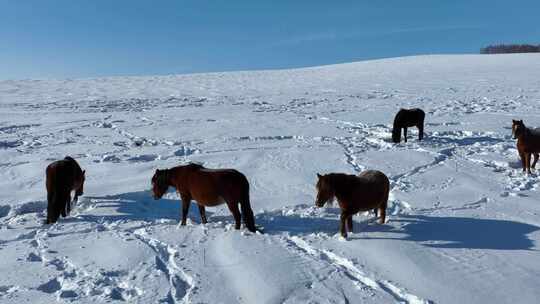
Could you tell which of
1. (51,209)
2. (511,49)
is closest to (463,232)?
(51,209)

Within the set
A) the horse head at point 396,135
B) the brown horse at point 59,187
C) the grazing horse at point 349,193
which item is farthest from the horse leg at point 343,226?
the horse head at point 396,135

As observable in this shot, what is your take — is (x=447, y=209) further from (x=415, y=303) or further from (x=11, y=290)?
(x=11, y=290)

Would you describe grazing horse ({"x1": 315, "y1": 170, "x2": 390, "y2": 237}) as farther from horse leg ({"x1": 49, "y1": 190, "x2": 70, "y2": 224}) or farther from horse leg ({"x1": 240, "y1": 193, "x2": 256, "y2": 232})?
horse leg ({"x1": 49, "y1": 190, "x2": 70, "y2": 224})

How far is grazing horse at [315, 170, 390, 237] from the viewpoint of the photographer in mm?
6582

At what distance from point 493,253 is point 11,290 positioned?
575 cm

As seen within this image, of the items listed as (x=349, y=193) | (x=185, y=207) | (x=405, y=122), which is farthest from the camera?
(x=405, y=122)

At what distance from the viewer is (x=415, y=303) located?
4820 mm

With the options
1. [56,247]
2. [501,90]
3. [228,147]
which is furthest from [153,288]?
[501,90]

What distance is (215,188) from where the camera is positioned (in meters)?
6.97

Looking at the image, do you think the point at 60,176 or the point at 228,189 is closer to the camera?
the point at 228,189

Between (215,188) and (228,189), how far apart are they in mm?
210

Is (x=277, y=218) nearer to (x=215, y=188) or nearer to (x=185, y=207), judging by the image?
(x=215, y=188)

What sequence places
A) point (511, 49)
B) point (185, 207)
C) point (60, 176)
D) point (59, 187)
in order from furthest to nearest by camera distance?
point (511, 49)
point (60, 176)
point (59, 187)
point (185, 207)

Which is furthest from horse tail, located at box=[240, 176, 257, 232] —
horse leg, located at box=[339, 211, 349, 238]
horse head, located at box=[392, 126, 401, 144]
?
horse head, located at box=[392, 126, 401, 144]
